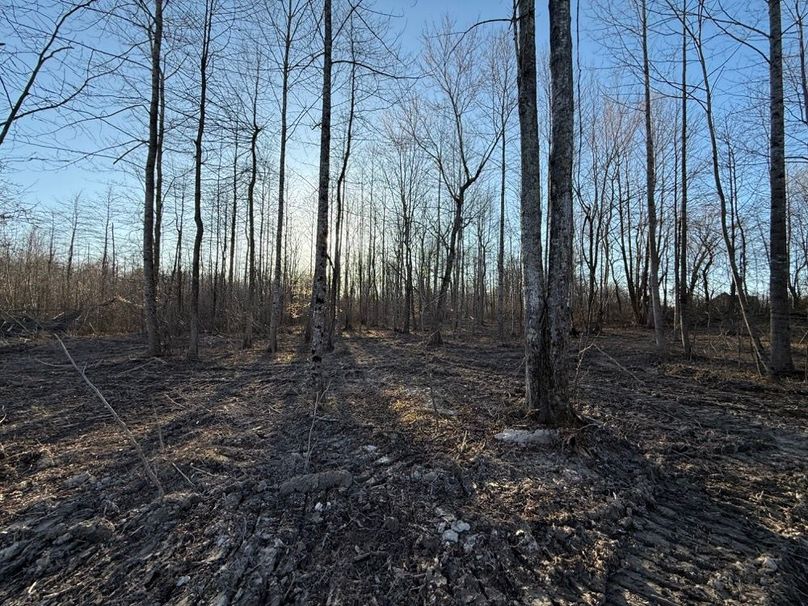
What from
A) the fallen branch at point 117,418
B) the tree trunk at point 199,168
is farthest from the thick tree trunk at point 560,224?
the tree trunk at point 199,168

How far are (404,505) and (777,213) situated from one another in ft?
29.1

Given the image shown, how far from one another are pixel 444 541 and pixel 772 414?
221 inches

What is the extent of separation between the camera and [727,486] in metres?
3.26

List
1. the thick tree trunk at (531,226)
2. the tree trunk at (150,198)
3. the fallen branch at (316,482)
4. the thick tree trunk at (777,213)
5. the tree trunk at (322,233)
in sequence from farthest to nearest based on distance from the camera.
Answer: the tree trunk at (150,198)
the thick tree trunk at (777,213)
the tree trunk at (322,233)
the thick tree trunk at (531,226)
the fallen branch at (316,482)

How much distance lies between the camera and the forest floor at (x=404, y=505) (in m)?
2.04

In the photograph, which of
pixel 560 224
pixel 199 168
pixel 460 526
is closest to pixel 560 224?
pixel 560 224

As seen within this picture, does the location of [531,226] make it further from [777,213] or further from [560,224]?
[777,213]

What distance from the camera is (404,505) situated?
275 centimetres

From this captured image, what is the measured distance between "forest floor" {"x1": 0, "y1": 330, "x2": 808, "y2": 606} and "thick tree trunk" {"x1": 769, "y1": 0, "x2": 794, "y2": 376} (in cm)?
214

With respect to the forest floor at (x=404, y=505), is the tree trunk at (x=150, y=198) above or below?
above

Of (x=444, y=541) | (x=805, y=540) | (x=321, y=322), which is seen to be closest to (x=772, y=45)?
(x=805, y=540)

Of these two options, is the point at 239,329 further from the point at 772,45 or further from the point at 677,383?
the point at 772,45

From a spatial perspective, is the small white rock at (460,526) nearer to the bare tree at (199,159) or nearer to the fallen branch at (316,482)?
the fallen branch at (316,482)

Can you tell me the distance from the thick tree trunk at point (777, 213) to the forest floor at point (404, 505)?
7.02 feet
